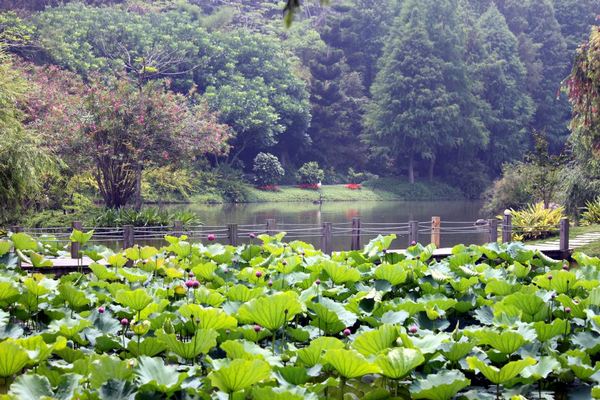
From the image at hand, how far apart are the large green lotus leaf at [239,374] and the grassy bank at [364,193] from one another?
3174cm

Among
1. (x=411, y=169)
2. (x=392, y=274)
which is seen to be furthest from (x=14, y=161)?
(x=411, y=169)

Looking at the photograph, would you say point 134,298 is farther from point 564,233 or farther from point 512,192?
point 512,192

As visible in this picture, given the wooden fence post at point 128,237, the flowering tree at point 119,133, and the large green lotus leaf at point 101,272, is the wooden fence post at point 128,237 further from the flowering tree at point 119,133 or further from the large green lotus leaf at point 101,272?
the flowering tree at point 119,133

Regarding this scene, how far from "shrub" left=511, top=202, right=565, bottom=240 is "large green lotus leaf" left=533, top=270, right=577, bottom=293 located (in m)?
11.1

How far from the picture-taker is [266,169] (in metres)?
39.2

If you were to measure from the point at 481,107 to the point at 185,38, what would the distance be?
17865 mm

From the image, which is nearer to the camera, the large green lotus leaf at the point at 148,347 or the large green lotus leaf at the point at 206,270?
the large green lotus leaf at the point at 148,347

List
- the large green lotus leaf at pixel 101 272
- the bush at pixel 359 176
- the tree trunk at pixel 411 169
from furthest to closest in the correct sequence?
the tree trunk at pixel 411 169
the bush at pixel 359 176
the large green lotus leaf at pixel 101 272

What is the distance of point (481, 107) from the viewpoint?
46.7 meters

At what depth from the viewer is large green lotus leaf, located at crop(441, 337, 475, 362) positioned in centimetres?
386

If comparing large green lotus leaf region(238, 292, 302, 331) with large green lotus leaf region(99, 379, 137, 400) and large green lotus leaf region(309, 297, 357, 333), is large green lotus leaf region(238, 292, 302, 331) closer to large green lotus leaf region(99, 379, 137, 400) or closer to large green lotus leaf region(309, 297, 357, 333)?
large green lotus leaf region(309, 297, 357, 333)

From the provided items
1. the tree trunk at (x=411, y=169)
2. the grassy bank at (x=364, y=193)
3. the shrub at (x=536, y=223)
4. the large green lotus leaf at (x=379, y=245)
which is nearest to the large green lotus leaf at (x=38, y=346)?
the large green lotus leaf at (x=379, y=245)

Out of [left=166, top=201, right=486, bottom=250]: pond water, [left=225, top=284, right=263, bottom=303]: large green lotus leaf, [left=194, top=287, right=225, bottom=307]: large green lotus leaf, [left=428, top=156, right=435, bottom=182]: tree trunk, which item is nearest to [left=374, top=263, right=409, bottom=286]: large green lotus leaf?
[left=225, top=284, right=263, bottom=303]: large green lotus leaf

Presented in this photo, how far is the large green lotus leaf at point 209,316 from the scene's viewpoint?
4031 millimetres
